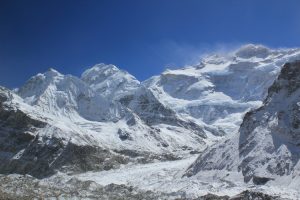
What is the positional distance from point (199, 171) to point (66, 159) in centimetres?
7244

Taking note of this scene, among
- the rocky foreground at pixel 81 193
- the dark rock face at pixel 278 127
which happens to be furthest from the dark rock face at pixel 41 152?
the dark rock face at pixel 278 127

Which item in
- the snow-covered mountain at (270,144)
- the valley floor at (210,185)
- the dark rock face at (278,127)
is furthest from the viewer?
the dark rock face at (278,127)

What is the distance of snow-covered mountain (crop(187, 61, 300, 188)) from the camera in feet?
252

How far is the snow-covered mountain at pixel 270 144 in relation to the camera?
3019 inches

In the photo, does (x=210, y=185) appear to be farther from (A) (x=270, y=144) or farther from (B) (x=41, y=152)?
(B) (x=41, y=152)

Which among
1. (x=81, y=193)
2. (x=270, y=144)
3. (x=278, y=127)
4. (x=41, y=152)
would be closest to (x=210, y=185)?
(x=270, y=144)

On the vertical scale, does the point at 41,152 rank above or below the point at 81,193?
above

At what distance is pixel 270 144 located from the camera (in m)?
84.1

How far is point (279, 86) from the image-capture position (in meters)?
94.5

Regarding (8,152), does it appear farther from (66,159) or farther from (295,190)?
(295,190)

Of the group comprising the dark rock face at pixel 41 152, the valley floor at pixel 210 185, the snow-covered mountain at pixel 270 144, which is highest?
the dark rock face at pixel 41 152

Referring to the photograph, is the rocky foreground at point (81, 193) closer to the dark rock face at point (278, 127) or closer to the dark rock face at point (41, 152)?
the dark rock face at point (278, 127)

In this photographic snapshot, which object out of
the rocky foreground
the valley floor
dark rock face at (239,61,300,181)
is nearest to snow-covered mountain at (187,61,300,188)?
dark rock face at (239,61,300,181)

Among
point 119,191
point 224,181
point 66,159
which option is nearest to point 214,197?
point 224,181
